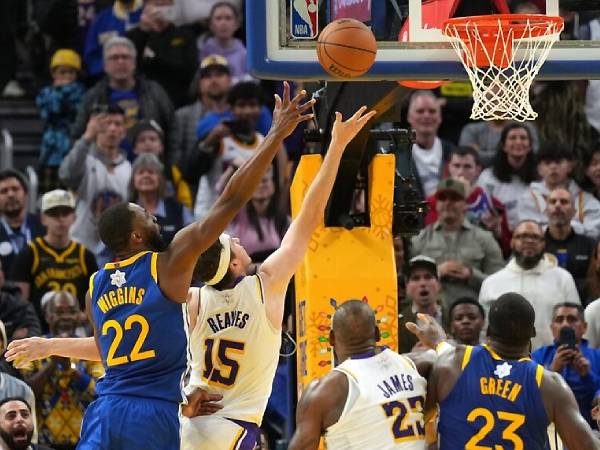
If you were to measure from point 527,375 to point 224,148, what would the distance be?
6206 millimetres

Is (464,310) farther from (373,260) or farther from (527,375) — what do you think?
(527,375)

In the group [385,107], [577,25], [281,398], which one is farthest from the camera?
[281,398]

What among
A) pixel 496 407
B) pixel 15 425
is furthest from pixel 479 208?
pixel 496 407

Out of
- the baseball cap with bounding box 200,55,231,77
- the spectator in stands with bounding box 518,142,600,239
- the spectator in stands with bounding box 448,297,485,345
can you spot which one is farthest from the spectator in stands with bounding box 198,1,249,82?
the spectator in stands with bounding box 448,297,485,345

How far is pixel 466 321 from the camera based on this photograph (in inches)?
378

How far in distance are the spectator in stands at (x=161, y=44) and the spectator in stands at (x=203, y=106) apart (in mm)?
769

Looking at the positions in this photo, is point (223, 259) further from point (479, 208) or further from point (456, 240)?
point (479, 208)

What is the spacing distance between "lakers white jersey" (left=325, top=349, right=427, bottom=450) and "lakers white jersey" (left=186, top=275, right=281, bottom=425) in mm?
544

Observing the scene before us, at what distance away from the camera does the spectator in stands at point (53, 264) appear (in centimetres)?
1069

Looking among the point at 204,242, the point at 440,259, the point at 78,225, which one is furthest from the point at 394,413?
the point at 78,225

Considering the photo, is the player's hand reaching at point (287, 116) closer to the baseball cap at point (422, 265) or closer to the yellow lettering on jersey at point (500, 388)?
the yellow lettering on jersey at point (500, 388)

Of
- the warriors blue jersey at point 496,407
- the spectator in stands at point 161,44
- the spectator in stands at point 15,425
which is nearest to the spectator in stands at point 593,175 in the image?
the spectator in stands at point 161,44

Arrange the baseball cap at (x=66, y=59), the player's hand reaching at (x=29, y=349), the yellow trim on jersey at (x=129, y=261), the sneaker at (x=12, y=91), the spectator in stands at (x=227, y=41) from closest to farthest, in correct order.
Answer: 1. the yellow trim on jersey at (x=129, y=261)
2. the player's hand reaching at (x=29, y=349)
3. the baseball cap at (x=66, y=59)
4. the spectator in stands at (x=227, y=41)
5. the sneaker at (x=12, y=91)

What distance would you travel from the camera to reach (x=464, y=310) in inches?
379
